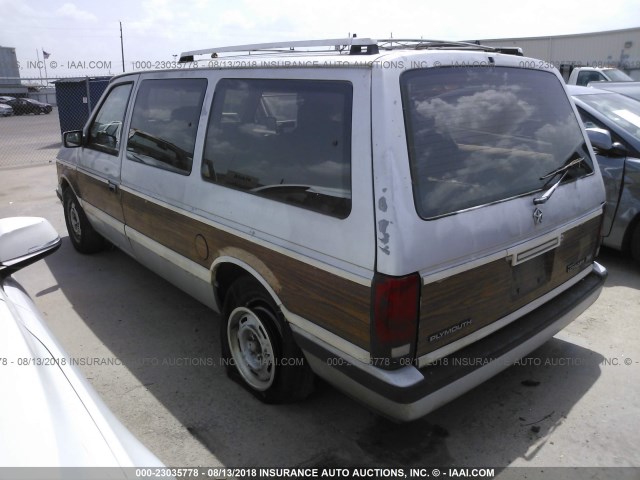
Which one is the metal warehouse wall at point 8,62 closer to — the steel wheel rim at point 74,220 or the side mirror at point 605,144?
the steel wheel rim at point 74,220

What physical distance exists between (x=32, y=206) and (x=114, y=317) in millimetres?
4565

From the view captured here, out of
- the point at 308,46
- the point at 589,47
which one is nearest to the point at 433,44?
the point at 308,46

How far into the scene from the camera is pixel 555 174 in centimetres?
282

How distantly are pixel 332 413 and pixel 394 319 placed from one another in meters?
1.16

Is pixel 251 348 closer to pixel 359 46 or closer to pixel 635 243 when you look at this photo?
pixel 359 46

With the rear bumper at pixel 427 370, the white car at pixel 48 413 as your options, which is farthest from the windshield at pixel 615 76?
the white car at pixel 48 413

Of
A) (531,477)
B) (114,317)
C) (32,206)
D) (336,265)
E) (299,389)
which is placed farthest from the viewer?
(32,206)

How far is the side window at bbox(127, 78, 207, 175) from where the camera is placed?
10.8 feet

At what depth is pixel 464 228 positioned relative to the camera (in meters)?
2.27

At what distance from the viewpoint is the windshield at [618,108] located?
16.6ft

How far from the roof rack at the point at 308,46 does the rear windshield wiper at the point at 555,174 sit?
1123 millimetres

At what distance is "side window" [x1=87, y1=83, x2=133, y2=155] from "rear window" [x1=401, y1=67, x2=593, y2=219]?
9.42ft

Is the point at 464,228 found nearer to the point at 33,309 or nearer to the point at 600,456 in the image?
the point at 600,456

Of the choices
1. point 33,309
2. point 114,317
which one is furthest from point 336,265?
point 114,317
